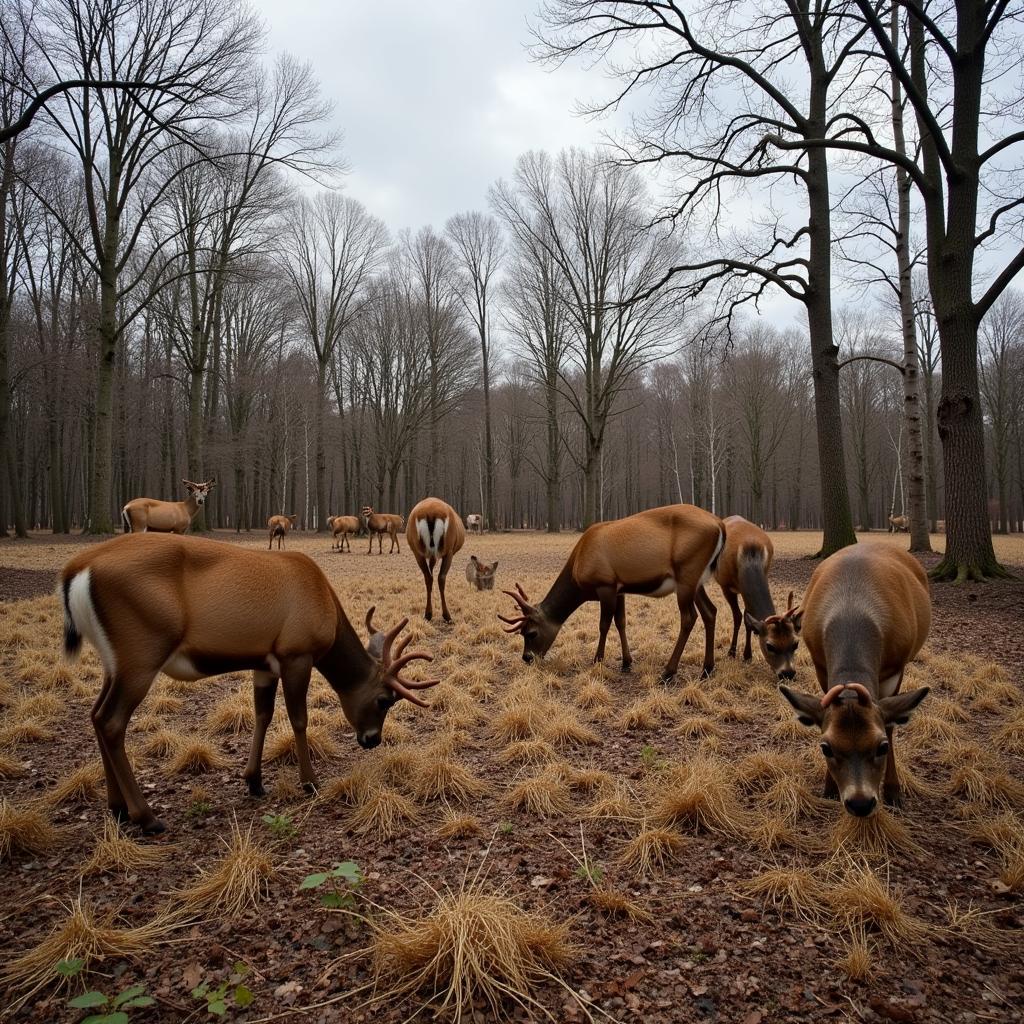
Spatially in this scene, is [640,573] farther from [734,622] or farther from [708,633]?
[734,622]

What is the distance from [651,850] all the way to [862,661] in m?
1.41

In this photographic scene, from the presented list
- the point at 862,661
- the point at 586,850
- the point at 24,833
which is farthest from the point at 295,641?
the point at 862,661

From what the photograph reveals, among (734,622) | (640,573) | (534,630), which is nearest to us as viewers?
(640,573)

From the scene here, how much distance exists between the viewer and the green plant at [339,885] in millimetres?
2281

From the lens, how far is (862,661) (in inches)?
118

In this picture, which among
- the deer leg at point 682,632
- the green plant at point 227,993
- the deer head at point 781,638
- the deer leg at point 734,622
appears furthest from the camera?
the deer leg at point 734,622

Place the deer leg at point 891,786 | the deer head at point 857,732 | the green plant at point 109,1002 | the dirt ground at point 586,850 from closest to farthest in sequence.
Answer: the green plant at point 109,1002, the dirt ground at point 586,850, the deer head at point 857,732, the deer leg at point 891,786

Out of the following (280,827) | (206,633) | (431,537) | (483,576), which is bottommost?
(280,827)

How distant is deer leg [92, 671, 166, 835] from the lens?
2.88 meters

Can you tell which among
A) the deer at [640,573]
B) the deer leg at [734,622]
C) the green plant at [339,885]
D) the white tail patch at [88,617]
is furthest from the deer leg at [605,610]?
the white tail patch at [88,617]

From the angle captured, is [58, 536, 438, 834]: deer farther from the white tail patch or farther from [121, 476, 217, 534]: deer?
[121, 476, 217, 534]: deer

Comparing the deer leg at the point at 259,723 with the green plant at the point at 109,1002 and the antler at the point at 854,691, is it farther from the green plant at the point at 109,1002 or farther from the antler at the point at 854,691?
the antler at the point at 854,691

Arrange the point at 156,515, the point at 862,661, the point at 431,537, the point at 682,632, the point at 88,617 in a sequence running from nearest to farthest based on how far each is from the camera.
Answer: the point at 88,617
the point at 862,661
the point at 682,632
the point at 431,537
the point at 156,515

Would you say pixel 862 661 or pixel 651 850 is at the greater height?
pixel 862 661
